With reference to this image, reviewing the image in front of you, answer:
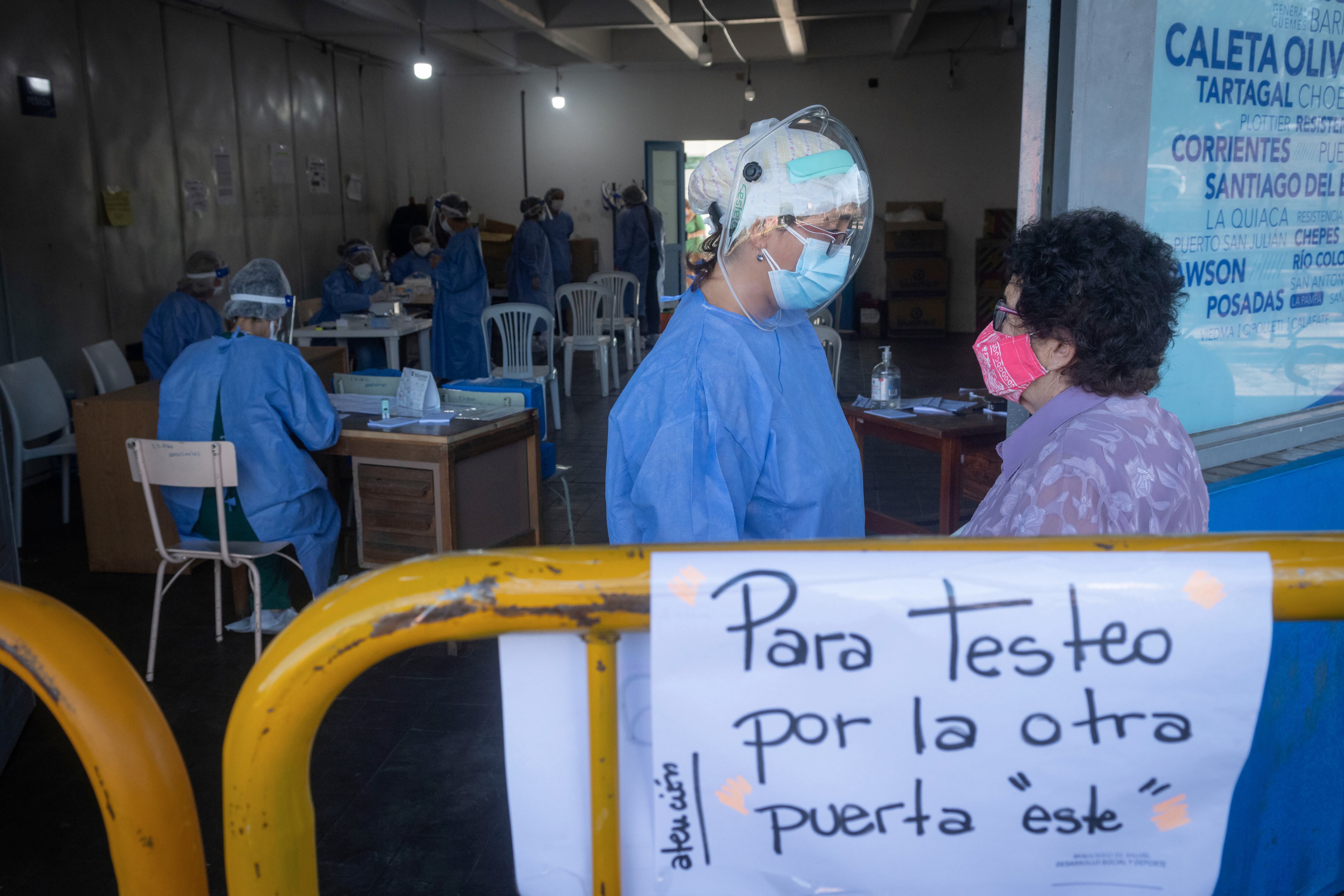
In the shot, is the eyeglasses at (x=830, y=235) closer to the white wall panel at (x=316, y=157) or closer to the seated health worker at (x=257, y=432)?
the seated health worker at (x=257, y=432)

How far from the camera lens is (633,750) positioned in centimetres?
75

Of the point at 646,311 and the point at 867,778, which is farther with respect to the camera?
the point at 646,311

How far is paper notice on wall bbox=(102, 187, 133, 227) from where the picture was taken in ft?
21.3

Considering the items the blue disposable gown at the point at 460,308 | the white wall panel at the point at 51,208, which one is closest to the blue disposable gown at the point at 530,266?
the blue disposable gown at the point at 460,308

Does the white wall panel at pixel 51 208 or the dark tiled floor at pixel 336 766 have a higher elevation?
the white wall panel at pixel 51 208

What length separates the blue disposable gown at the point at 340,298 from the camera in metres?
7.28

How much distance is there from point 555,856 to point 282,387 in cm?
287

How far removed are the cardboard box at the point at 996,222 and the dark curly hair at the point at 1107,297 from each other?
10.3 meters

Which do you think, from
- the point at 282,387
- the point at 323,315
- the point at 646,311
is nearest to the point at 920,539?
the point at 282,387

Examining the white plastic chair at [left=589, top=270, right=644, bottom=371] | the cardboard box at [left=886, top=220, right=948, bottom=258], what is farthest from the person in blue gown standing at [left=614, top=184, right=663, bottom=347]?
the cardboard box at [left=886, top=220, right=948, bottom=258]

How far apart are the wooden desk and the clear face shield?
1875 millimetres

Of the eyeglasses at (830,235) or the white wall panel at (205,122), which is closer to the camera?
the eyeglasses at (830,235)

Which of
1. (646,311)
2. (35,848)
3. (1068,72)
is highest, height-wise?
(1068,72)

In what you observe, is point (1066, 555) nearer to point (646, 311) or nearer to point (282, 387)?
point (282, 387)
